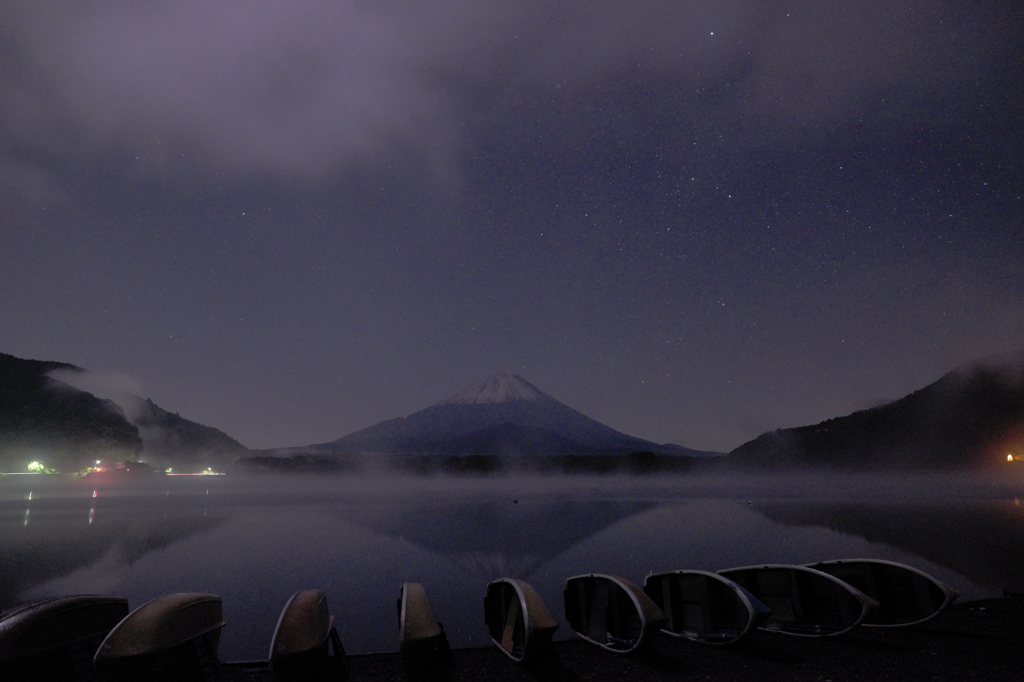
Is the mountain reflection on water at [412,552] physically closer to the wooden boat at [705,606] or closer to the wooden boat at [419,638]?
the wooden boat at [705,606]

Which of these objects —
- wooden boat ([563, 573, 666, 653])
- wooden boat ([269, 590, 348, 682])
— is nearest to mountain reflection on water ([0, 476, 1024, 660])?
wooden boat ([563, 573, 666, 653])

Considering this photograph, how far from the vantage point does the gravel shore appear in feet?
48.0

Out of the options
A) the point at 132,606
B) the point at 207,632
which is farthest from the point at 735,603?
the point at 132,606

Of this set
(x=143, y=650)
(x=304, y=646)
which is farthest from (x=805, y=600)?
(x=143, y=650)

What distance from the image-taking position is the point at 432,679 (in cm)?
1524

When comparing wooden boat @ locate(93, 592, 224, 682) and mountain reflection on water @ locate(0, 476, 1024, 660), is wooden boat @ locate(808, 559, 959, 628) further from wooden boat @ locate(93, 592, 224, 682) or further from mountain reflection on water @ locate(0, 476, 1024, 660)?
wooden boat @ locate(93, 592, 224, 682)

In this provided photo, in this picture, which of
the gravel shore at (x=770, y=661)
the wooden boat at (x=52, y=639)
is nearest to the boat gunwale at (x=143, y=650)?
the wooden boat at (x=52, y=639)

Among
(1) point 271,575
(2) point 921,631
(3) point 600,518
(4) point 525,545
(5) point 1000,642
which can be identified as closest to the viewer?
(5) point 1000,642

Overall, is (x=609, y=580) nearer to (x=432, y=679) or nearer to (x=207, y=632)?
(x=432, y=679)

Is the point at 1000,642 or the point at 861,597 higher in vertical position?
the point at 861,597

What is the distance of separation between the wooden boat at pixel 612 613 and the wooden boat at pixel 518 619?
1.86 metres

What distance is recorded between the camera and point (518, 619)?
1755 centimetres

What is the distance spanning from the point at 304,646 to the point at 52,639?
18.1 feet

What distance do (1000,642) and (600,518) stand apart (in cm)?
7033
